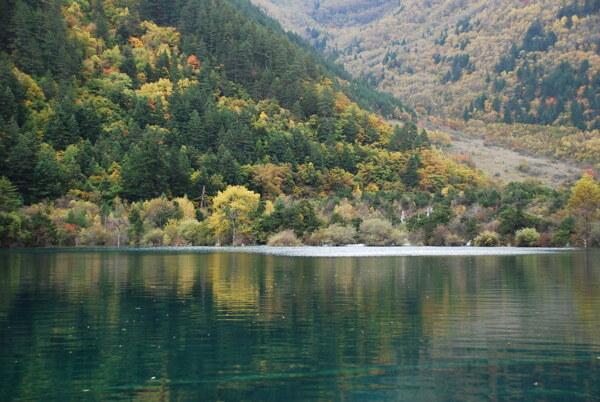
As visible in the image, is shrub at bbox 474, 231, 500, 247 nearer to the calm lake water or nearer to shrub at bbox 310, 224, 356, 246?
shrub at bbox 310, 224, 356, 246

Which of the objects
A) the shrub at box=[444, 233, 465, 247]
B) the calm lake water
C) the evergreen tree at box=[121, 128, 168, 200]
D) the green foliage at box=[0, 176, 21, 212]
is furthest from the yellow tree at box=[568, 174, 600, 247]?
the green foliage at box=[0, 176, 21, 212]

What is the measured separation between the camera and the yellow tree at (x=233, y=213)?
407 feet

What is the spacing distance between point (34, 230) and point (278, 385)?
9523 cm

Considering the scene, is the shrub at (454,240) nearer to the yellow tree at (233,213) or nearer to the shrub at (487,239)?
the shrub at (487,239)

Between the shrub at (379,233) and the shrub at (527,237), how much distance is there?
788 inches

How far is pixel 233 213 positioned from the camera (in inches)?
4909

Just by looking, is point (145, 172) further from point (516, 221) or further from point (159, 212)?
point (516, 221)

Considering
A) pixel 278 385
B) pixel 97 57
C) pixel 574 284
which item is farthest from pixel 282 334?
pixel 97 57

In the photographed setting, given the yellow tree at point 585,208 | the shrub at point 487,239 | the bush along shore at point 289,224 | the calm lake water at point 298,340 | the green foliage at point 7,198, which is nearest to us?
the calm lake water at point 298,340

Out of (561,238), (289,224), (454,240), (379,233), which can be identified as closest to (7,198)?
(289,224)

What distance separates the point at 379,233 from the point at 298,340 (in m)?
102

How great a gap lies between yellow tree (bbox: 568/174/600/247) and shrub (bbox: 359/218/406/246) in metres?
29.4

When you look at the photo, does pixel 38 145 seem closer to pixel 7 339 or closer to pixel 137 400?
pixel 7 339

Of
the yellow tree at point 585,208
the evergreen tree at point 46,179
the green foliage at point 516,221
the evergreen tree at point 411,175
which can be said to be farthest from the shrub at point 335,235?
the evergreen tree at point 411,175
